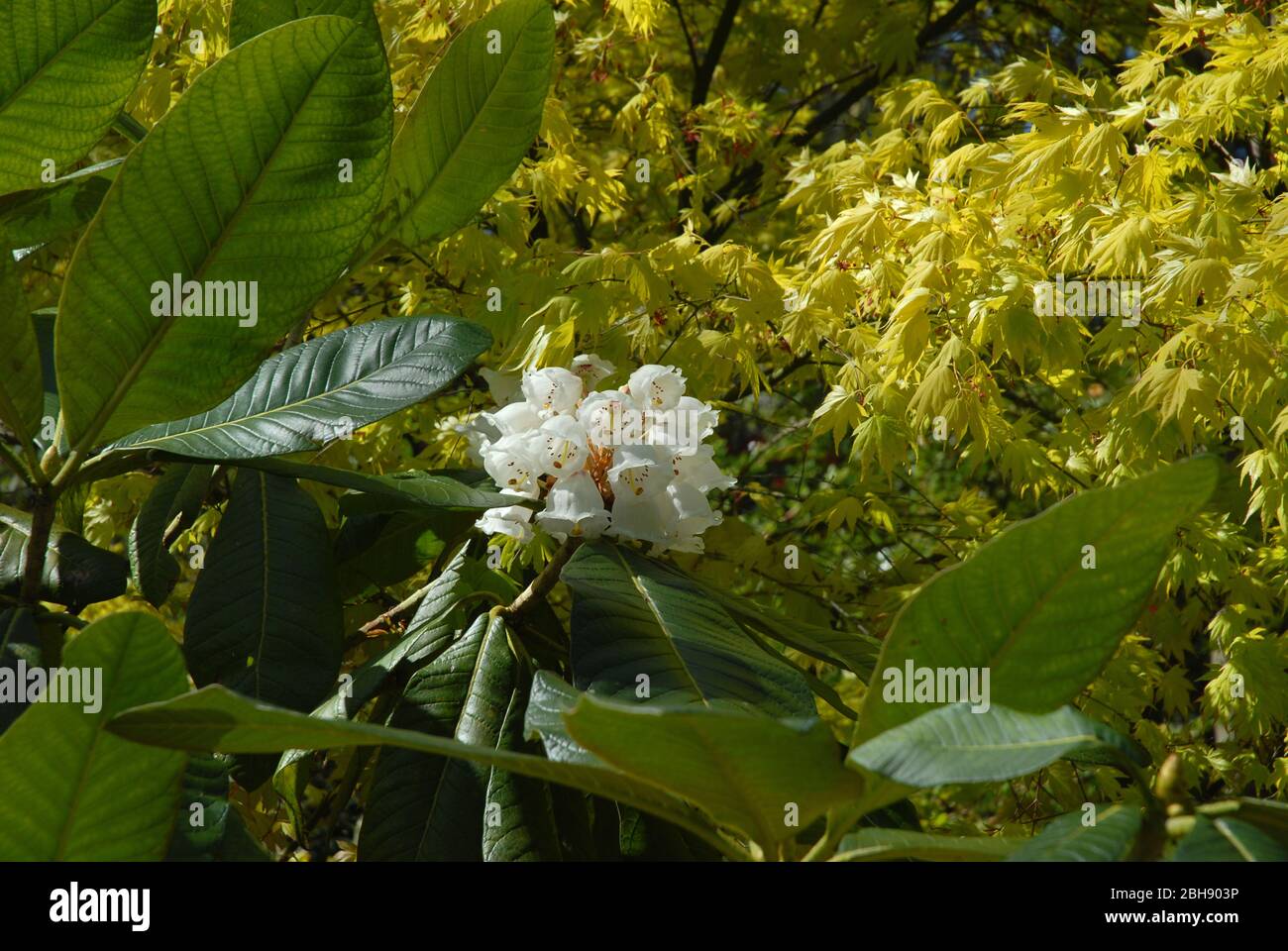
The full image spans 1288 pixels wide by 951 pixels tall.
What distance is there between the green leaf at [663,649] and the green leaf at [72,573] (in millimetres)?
524

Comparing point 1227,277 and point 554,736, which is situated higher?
point 1227,277

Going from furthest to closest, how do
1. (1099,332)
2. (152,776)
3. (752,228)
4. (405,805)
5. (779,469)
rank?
(779,469)
(752,228)
(1099,332)
(405,805)
(152,776)

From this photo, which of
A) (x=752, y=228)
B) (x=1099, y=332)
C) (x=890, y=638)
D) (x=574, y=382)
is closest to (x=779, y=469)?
(x=752, y=228)

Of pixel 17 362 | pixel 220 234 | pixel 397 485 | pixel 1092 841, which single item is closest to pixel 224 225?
pixel 220 234

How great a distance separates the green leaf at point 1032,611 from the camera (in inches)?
28.6

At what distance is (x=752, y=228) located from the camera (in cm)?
407

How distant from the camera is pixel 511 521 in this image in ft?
4.30

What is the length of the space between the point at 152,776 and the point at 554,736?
10.4 inches

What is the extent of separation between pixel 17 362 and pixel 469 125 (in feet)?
1.95

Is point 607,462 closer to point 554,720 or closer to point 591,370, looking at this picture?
point 591,370

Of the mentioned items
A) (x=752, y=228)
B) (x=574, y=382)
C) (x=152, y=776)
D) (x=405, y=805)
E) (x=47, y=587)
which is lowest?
(x=405, y=805)

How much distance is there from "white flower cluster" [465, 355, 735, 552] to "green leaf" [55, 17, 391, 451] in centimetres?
32
